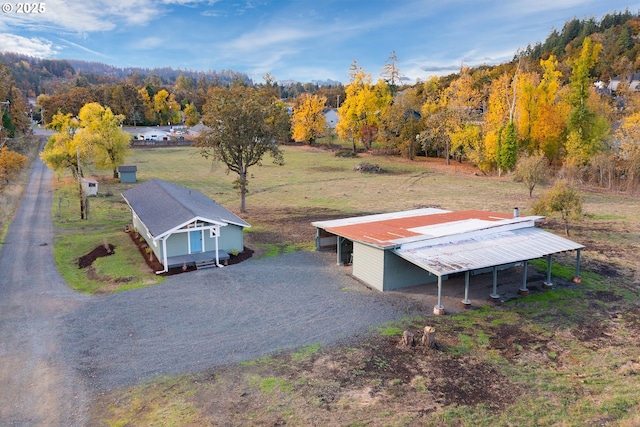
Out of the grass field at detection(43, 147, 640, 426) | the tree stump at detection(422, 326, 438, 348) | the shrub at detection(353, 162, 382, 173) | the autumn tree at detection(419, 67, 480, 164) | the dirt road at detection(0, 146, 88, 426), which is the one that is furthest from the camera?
the shrub at detection(353, 162, 382, 173)

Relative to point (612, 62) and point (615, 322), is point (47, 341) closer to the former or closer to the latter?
point (615, 322)

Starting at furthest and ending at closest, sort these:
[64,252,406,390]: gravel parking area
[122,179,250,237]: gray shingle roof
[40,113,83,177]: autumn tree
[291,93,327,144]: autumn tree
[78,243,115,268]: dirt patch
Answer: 1. [291,93,327,144]: autumn tree
2. [40,113,83,177]: autumn tree
3. [78,243,115,268]: dirt patch
4. [122,179,250,237]: gray shingle roof
5. [64,252,406,390]: gravel parking area

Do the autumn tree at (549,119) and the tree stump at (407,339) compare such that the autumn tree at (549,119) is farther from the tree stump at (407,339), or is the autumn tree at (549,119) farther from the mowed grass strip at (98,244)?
the mowed grass strip at (98,244)

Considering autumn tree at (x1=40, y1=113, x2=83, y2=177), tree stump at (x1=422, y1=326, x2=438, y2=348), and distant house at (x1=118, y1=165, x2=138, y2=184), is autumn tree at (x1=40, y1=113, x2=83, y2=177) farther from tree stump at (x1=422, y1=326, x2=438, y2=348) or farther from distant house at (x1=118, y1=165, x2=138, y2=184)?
tree stump at (x1=422, y1=326, x2=438, y2=348)

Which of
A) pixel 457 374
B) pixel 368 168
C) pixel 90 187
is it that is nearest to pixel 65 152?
pixel 90 187

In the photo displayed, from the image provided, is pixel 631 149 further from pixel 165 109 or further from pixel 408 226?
pixel 165 109

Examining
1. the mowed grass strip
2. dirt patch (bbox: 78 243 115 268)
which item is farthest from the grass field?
dirt patch (bbox: 78 243 115 268)
